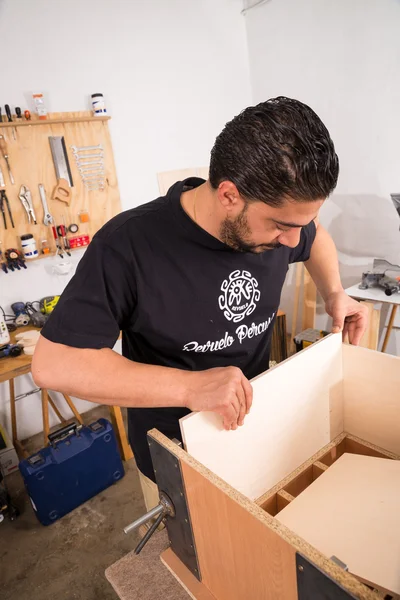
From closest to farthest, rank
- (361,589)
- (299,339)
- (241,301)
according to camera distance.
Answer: (361,589), (241,301), (299,339)

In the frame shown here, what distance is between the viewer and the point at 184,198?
941 millimetres

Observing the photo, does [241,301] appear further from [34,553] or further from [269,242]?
[34,553]

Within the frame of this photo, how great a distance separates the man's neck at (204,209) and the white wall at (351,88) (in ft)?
6.94

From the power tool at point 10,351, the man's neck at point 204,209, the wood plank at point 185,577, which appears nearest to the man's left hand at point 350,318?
the man's neck at point 204,209

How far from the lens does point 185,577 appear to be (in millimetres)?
767

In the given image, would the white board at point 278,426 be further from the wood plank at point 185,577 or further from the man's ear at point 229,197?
the man's ear at point 229,197

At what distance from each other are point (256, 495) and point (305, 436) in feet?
0.66

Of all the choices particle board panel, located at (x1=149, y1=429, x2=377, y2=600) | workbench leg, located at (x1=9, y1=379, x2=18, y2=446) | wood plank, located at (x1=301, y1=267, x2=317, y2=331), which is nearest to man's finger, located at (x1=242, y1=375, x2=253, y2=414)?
particle board panel, located at (x1=149, y1=429, x2=377, y2=600)

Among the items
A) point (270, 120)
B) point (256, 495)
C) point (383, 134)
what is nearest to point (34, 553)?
point (256, 495)

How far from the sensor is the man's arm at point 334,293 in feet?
3.57

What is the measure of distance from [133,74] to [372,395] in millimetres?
2585

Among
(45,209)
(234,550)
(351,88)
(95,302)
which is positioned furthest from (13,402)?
(351,88)

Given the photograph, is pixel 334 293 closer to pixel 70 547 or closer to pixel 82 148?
pixel 70 547

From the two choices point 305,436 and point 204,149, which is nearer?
point 305,436
